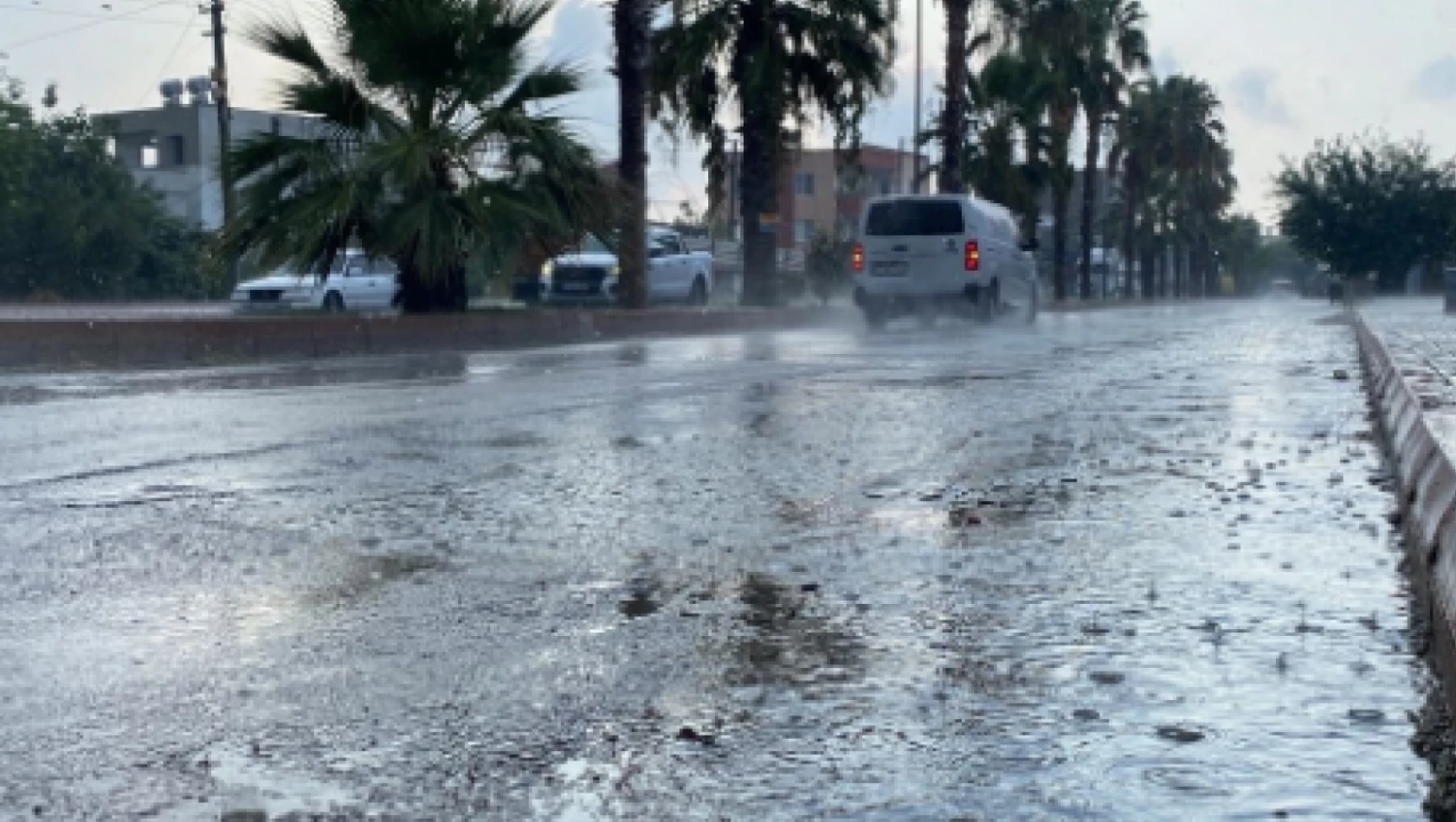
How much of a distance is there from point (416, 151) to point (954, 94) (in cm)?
2541

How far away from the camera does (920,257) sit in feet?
97.8

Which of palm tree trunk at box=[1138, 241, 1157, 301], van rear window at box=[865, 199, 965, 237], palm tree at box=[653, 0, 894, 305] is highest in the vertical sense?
palm tree at box=[653, 0, 894, 305]

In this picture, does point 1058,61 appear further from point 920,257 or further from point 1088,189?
point 920,257

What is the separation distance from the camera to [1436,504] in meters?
6.21

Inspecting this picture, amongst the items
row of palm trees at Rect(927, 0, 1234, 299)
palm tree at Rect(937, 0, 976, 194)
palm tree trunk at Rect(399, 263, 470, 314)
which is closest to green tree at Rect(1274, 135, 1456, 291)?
row of palm trees at Rect(927, 0, 1234, 299)

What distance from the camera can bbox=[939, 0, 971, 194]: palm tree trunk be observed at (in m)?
42.6

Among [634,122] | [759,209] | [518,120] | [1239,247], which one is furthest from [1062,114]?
[1239,247]

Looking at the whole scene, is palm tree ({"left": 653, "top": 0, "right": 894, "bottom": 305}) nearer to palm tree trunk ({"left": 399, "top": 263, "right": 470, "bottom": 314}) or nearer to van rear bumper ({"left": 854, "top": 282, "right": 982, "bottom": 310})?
van rear bumper ({"left": 854, "top": 282, "right": 982, "bottom": 310})

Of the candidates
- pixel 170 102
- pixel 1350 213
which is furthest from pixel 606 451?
pixel 170 102

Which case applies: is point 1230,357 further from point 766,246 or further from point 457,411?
point 766,246

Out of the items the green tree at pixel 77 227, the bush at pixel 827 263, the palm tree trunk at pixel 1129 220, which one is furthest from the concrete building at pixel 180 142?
the palm tree trunk at pixel 1129 220

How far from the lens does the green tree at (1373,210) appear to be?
237 feet

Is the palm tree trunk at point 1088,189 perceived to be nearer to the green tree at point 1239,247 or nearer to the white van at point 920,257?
the white van at point 920,257

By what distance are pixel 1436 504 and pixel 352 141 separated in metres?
16.3
